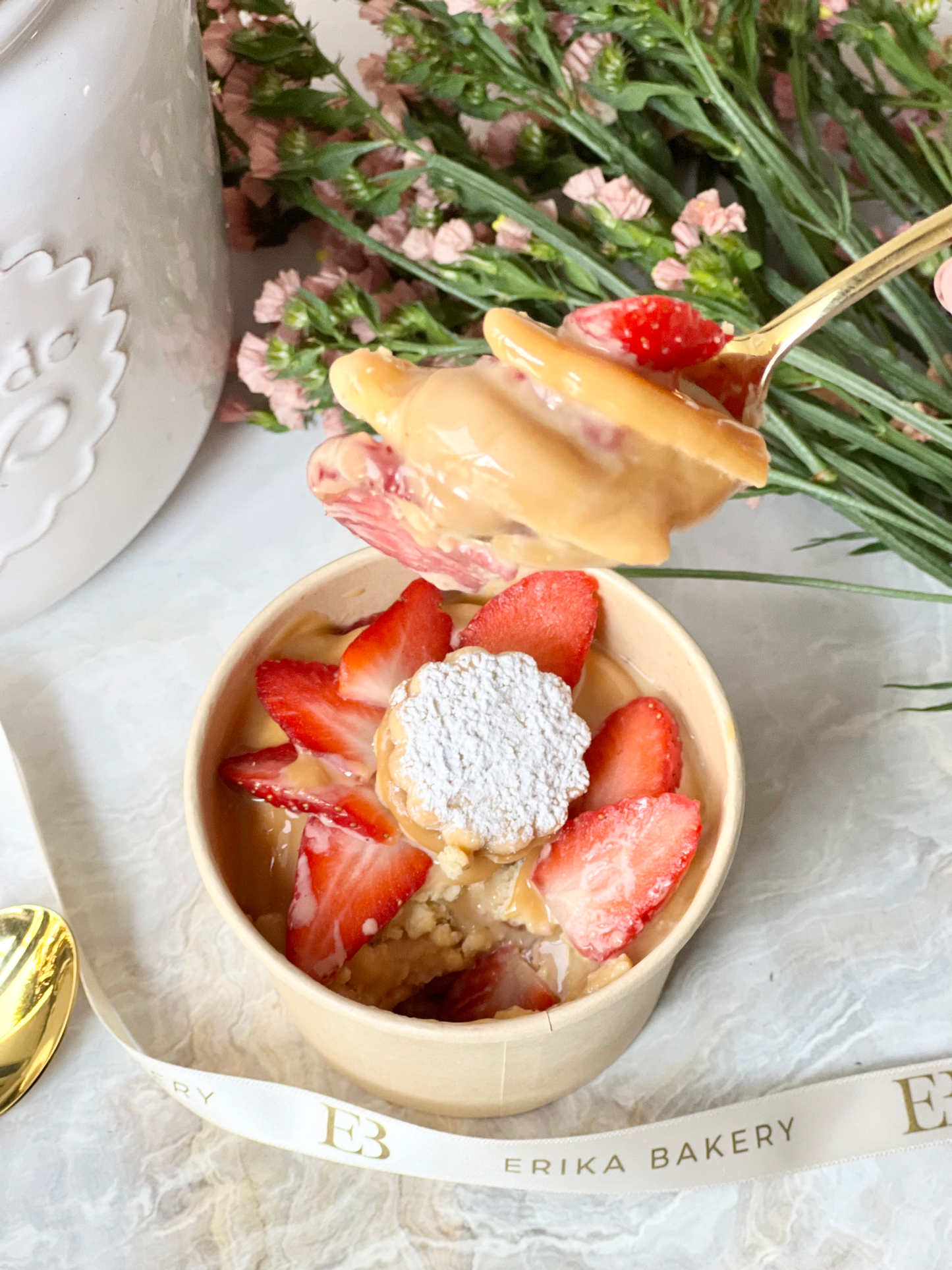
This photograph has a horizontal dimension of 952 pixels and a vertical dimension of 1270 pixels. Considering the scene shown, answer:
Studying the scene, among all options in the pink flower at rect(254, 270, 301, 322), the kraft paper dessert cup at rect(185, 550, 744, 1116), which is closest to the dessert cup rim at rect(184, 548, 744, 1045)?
the kraft paper dessert cup at rect(185, 550, 744, 1116)

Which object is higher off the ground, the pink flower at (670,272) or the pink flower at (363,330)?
the pink flower at (363,330)

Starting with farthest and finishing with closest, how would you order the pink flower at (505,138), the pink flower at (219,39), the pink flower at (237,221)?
the pink flower at (237,221)
the pink flower at (505,138)
the pink flower at (219,39)

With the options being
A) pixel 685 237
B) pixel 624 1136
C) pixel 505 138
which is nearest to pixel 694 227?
pixel 685 237

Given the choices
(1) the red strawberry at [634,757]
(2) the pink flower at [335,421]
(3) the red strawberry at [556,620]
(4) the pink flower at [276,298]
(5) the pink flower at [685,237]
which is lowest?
(1) the red strawberry at [634,757]

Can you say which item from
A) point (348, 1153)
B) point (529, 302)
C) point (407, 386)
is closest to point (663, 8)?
point (529, 302)

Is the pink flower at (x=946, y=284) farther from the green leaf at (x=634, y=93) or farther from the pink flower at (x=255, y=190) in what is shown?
the pink flower at (x=255, y=190)

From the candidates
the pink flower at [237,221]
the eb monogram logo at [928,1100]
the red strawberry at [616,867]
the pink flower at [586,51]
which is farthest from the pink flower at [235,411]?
the eb monogram logo at [928,1100]
